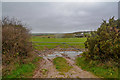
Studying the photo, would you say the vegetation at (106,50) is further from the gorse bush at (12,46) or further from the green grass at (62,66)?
the gorse bush at (12,46)

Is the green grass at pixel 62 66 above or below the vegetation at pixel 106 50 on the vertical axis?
below

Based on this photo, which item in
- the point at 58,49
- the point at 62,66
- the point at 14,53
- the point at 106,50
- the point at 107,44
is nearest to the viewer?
the point at 107,44

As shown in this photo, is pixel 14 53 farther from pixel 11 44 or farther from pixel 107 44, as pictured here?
pixel 107 44

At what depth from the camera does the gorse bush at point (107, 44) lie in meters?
5.31

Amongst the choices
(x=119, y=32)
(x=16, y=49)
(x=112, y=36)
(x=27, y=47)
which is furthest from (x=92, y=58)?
(x=16, y=49)

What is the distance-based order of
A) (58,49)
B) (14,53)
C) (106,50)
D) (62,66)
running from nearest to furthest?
1. (106,50)
2. (14,53)
3. (62,66)
4. (58,49)

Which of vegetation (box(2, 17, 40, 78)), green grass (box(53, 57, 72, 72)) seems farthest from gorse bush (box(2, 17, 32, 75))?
green grass (box(53, 57, 72, 72))

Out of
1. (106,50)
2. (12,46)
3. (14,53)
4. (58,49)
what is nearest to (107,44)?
(106,50)

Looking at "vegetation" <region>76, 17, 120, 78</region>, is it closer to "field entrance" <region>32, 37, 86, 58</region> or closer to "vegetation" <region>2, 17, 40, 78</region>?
"field entrance" <region>32, 37, 86, 58</region>

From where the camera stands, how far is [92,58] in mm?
6387

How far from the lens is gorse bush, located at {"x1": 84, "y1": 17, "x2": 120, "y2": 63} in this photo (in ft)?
17.4

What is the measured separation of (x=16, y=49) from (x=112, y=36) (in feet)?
23.1

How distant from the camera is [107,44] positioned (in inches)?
213

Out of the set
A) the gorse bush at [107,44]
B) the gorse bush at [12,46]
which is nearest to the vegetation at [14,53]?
the gorse bush at [12,46]
